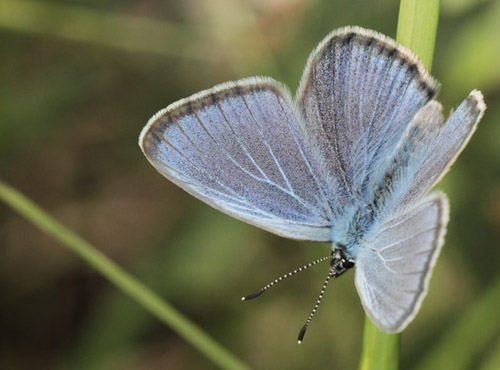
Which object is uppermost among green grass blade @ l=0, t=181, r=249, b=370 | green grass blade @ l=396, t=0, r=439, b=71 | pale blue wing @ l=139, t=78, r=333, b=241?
green grass blade @ l=396, t=0, r=439, b=71

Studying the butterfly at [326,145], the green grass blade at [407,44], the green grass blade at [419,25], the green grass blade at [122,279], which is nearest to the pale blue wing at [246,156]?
the butterfly at [326,145]

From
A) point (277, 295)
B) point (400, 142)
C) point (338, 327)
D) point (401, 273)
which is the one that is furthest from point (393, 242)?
point (277, 295)

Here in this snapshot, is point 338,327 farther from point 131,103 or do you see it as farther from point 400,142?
point 131,103

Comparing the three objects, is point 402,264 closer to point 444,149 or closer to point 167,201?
point 444,149

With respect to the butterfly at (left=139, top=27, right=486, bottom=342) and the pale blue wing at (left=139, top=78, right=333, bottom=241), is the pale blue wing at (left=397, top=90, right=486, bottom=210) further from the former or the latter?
the pale blue wing at (left=139, top=78, right=333, bottom=241)

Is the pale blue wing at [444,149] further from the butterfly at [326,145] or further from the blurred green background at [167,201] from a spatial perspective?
the blurred green background at [167,201]

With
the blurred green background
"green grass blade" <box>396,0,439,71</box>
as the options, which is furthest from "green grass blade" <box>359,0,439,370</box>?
the blurred green background
